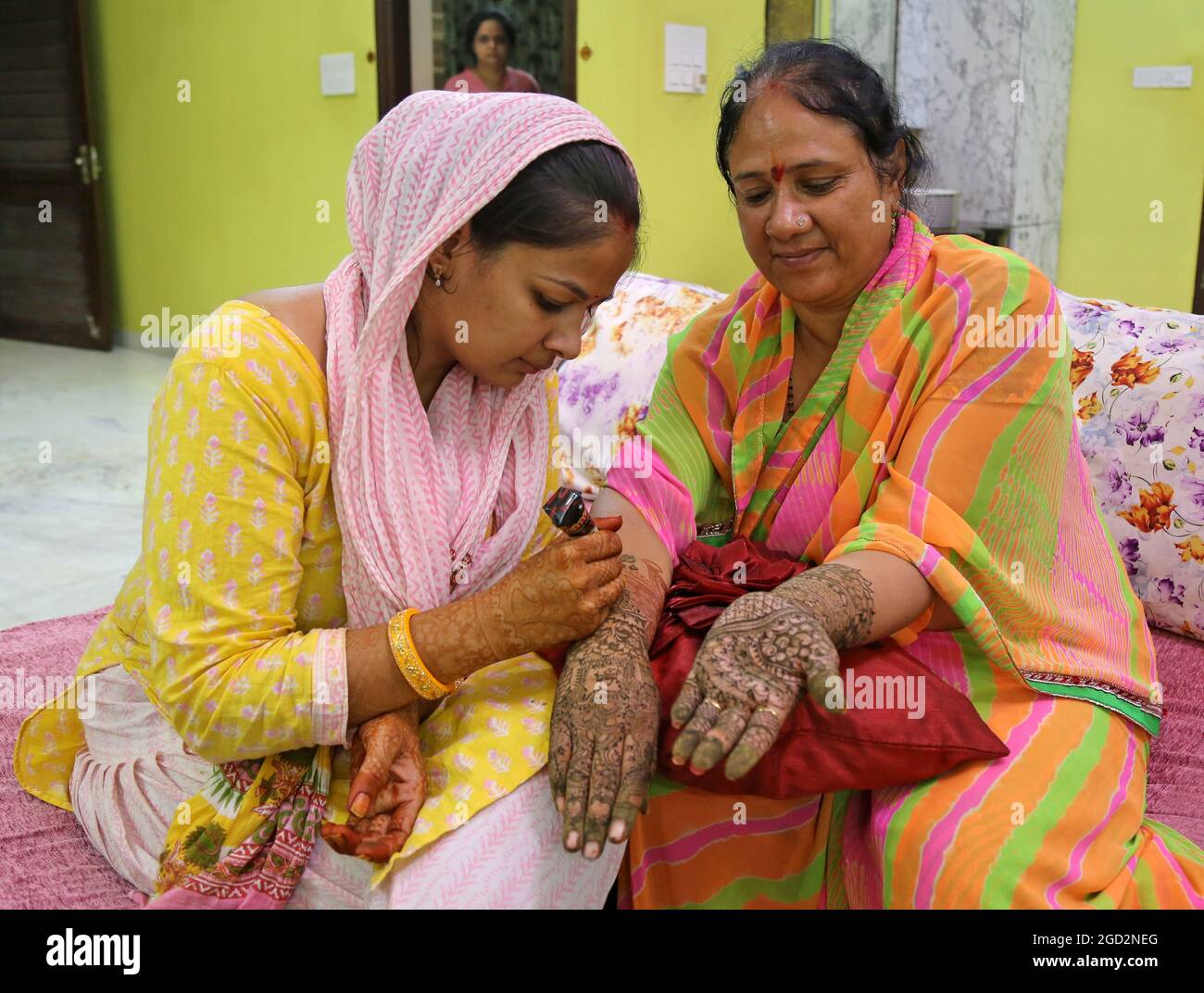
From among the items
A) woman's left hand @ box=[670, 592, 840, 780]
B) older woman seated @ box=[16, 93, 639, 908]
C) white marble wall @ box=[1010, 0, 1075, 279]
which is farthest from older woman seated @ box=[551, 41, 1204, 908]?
white marble wall @ box=[1010, 0, 1075, 279]

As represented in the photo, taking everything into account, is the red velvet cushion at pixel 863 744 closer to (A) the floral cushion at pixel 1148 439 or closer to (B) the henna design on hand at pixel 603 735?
(B) the henna design on hand at pixel 603 735

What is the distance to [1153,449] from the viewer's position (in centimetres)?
208

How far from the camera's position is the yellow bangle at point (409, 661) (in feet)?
4.09

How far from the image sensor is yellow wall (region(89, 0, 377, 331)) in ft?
18.5

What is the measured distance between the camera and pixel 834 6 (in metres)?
5.04

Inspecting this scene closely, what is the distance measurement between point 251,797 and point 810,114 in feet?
3.58

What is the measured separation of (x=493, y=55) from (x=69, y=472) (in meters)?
3.34

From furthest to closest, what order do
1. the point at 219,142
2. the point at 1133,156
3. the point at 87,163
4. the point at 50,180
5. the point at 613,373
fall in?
the point at 50,180 → the point at 87,163 → the point at 219,142 → the point at 1133,156 → the point at 613,373

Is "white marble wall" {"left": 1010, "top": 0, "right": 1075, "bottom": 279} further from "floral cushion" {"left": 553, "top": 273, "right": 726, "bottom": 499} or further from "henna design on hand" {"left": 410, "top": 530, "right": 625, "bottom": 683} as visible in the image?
"henna design on hand" {"left": 410, "top": 530, "right": 625, "bottom": 683}

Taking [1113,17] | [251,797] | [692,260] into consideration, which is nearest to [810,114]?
[251,797]

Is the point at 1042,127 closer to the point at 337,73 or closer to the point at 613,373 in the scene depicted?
the point at 337,73

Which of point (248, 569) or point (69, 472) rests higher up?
point (248, 569)

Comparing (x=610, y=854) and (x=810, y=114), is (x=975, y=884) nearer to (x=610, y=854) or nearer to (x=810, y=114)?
(x=610, y=854)

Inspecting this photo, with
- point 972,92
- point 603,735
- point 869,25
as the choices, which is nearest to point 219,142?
point 869,25
